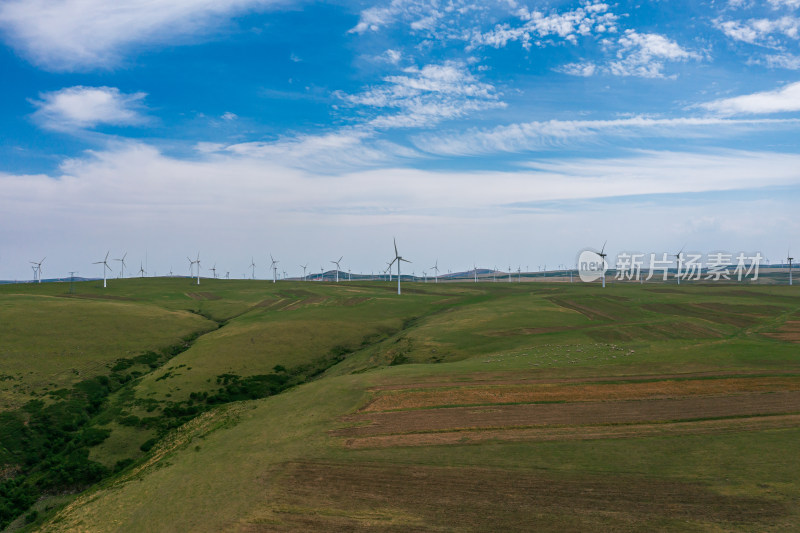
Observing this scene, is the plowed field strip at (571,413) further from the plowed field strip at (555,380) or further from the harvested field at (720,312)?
the harvested field at (720,312)

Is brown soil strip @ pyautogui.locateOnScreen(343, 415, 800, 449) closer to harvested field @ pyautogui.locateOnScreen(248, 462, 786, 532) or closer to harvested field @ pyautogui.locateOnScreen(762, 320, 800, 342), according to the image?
harvested field @ pyautogui.locateOnScreen(248, 462, 786, 532)

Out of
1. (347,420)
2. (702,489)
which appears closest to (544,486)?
(702,489)

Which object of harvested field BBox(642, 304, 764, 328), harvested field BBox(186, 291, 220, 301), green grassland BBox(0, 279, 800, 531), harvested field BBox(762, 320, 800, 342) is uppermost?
harvested field BBox(186, 291, 220, 301)

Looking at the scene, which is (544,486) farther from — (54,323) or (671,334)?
(54,323)

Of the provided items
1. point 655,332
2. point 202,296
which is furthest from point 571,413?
point 202,296

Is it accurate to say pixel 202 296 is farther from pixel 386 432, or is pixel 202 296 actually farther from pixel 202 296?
pixel 386 432

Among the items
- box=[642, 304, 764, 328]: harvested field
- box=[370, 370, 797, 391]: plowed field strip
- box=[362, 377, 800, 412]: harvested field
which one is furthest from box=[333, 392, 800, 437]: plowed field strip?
box=[642, 304, 764, 328]: harvested field

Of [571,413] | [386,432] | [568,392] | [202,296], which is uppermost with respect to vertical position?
[202,296]
